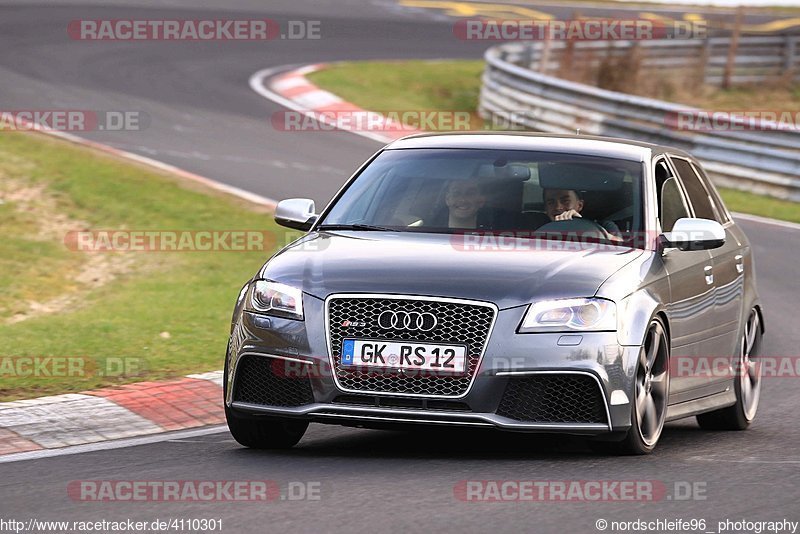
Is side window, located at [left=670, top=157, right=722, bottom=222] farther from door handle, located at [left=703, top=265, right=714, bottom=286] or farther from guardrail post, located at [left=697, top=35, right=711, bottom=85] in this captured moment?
guardrail post, located at [left=697, top=35, right=711, bottom=85]

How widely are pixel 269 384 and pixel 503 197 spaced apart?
1.72 meters

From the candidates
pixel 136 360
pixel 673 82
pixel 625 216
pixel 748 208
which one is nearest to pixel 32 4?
pixel 673 82

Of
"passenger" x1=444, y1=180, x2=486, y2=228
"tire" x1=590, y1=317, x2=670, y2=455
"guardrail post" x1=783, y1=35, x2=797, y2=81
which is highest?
"passenger" x1=444, y1=180, x2=486, y2=228

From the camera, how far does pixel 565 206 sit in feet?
27.2

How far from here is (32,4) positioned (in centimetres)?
3275

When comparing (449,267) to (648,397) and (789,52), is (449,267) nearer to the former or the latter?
(648,397)

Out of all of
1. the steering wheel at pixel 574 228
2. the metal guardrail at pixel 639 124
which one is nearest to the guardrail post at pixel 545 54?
the metal guardrail at pixel 639 124

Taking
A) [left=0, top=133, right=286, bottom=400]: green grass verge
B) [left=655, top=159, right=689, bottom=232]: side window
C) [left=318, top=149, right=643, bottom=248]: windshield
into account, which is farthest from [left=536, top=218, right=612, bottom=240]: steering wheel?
[left=0, top=133, right=286, bottom=400]: green grass verge

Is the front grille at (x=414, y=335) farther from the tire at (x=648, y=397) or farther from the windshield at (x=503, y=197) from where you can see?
the windshield at (x=503, y=197)

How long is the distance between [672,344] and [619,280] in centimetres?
74

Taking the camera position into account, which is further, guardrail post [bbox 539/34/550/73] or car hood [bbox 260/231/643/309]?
guardrail post [bbox 539/34/550/73]

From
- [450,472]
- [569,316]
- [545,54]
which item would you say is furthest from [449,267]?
[545,54]

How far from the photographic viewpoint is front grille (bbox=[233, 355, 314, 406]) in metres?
7.27

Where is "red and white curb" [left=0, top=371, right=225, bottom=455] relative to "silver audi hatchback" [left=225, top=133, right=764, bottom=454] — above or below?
below
